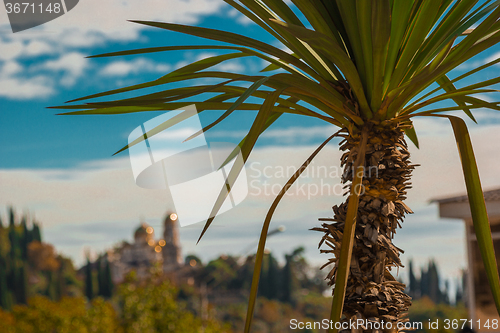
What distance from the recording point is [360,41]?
1131 mm

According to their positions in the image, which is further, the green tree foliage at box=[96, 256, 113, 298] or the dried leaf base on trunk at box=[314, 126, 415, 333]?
the green tree foliage at box=[96, 256, 113, 298]

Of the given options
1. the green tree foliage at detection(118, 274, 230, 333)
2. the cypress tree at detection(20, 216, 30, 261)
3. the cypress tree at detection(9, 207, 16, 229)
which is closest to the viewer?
the green tree foliage at detection(118, 274, 230, 333)

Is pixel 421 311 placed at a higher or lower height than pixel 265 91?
lower

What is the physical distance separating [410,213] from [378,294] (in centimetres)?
25

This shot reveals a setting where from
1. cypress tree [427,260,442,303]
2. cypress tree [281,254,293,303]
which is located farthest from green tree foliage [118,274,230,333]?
cypress tree [427,260,442,303]

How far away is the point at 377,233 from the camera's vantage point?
3.72ft

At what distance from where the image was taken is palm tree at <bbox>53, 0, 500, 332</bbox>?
1.04 m

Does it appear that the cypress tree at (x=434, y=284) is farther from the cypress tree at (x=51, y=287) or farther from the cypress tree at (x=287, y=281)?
the cypress tree at (x=51, y=287)

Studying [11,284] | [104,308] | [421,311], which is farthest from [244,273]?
[11,284]

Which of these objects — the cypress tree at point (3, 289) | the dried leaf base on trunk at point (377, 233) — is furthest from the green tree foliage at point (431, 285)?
the cypress tree at point (3, 289)

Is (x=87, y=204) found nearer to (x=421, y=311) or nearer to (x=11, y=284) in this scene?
(x=11, y=284)

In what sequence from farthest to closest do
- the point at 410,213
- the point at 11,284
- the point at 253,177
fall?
the point at 11,284, the point at 253,177, the point at 410,213

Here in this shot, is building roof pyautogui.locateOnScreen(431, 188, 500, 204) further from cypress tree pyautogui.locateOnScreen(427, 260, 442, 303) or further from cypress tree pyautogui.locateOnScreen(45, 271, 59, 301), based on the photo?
cypress tree pyautogui.locateOnScreen(45, 271, 59, 301)

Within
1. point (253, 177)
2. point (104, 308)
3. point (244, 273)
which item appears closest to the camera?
point (253, 177)
